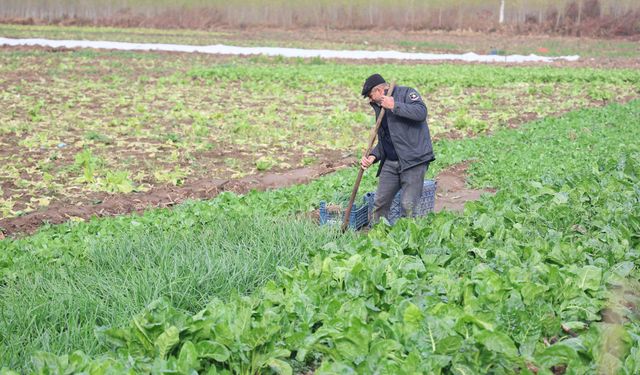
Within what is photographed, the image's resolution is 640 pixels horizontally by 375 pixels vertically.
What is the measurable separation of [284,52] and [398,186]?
27.5 metres

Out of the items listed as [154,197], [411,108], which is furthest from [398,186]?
[154,197]

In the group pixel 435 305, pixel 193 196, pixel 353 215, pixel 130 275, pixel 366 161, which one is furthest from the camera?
pixel 193 196

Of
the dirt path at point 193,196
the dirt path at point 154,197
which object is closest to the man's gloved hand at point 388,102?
the dirt path at point 193,196

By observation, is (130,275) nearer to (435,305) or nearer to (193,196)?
(435,305)

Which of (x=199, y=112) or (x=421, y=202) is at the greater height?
(x=199, y=112)

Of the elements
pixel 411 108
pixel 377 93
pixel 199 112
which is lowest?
pixel 199 112

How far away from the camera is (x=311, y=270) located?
5320 mm

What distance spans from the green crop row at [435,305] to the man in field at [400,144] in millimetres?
966

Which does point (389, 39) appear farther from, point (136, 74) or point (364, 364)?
point (364, 364)

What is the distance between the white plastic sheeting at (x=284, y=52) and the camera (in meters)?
34.0

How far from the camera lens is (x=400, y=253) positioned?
5.65 metres

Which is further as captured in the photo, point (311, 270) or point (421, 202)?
point (421, 202)

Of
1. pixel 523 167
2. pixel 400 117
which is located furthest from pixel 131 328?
pixel 523 167

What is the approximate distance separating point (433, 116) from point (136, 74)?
1090 cm
